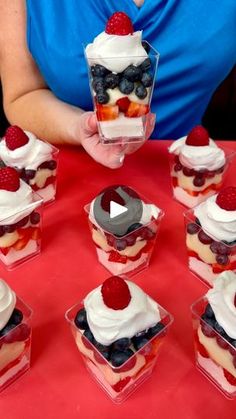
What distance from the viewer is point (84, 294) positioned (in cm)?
109

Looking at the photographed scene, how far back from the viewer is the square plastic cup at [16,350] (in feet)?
2.88

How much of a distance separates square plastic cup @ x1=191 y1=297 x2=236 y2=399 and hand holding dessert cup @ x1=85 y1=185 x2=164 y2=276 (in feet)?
0.78

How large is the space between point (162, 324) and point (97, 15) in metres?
0.86

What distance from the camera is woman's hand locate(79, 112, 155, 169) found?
1.27 metres

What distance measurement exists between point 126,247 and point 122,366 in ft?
1.04

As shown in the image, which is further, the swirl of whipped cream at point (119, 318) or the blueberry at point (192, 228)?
the blueberry at point (192, 228)

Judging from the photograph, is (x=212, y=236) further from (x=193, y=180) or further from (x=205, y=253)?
(x=193, y=180)

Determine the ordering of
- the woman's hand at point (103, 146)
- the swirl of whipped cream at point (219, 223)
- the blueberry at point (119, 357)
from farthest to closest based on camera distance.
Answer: the woman's hand at point (103, 146) → the swirl of whipped cream at point (219, 223) → the blueberry at point (119, 357)

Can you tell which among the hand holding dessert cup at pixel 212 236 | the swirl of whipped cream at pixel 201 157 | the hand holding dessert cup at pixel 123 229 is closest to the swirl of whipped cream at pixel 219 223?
the hand holding dessert cup at pixel 212 236

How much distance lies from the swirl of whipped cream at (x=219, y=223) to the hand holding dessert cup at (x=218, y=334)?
139 mm

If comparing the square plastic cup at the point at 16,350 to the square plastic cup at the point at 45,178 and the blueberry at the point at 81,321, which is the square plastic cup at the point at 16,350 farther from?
the square plastic cup at the point at 45,178

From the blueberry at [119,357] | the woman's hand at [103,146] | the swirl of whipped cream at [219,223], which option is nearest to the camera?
the blueberry at [119,357]

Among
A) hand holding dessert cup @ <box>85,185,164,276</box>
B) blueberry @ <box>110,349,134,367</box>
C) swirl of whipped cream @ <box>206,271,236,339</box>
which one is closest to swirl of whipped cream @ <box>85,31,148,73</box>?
hand holding dessert cup @ <box>85,185,164,276</box>

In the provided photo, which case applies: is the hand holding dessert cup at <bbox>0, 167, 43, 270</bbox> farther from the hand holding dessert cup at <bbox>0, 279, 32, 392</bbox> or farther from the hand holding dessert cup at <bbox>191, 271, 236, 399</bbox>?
the hand holding dessert cup at <bbox>191, 271, 236, 399</bbox>
